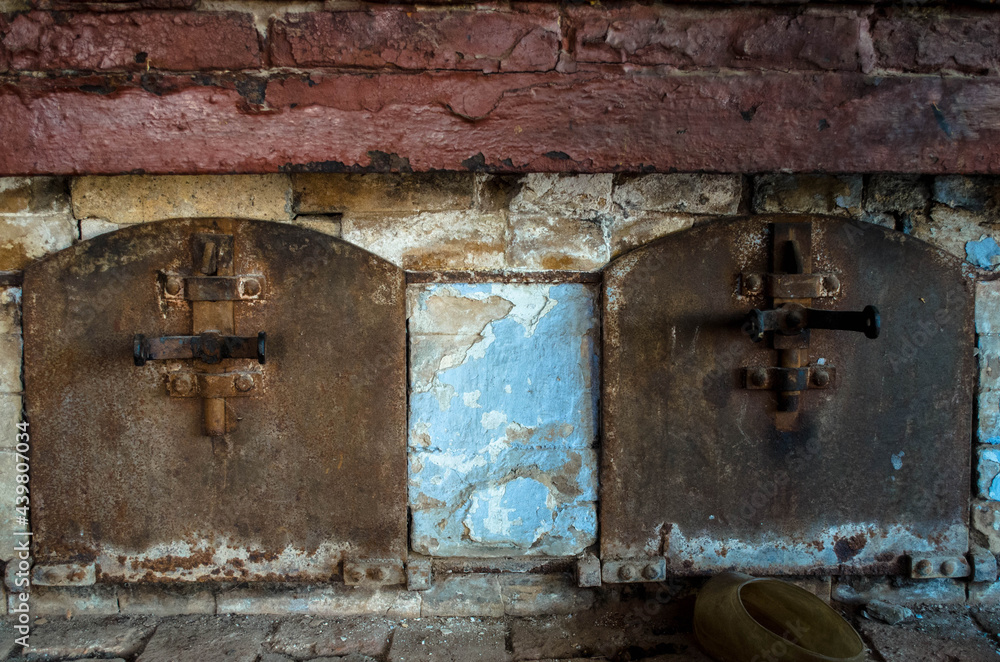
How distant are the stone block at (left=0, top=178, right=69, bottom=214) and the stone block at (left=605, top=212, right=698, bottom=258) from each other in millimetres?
1718

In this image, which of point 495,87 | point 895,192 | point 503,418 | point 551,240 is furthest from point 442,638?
point 895,192

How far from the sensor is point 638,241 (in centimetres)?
181

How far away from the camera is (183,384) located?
5.70ft

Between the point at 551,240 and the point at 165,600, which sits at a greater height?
the point at 551,240

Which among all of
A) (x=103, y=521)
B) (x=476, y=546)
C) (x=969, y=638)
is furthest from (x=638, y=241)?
(x=103, y=521)

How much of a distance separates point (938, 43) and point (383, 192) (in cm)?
163

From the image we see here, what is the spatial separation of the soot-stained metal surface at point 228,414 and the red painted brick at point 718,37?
90 centimetres

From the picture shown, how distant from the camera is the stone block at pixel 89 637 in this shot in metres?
1.73

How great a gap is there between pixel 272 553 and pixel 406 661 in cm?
55

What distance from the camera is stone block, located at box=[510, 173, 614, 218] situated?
1787 mm

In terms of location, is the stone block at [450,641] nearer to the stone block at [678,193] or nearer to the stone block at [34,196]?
the stone block at [678,193]

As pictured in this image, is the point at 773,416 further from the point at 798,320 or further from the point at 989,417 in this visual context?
the point at 989,417

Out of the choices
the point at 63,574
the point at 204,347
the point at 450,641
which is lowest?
the point at 450,641

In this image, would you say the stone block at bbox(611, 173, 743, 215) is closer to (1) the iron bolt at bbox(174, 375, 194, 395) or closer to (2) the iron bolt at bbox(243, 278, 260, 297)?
(2) the iron bolt at bbox(243, 278, 260, 297)
